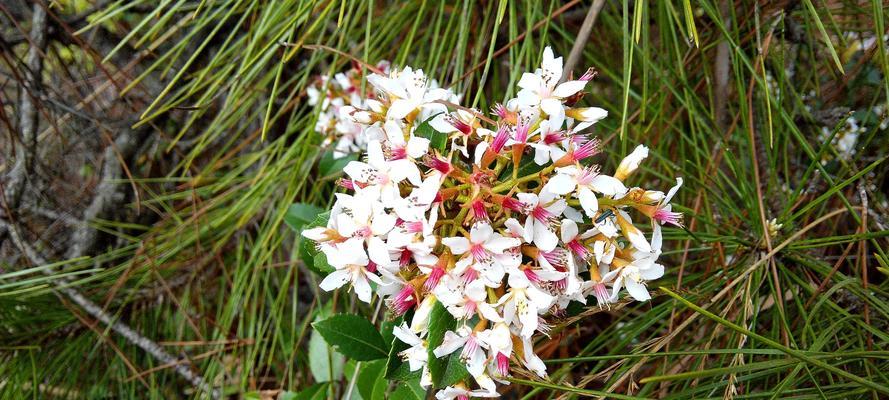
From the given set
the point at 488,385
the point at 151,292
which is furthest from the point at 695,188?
the point at 151,292

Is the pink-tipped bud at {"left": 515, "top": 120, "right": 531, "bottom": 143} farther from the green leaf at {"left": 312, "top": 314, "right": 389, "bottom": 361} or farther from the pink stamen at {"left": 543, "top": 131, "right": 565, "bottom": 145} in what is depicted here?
the green leaf at {"left": 312, "top": 314, "right": 389, "bottom": 361}

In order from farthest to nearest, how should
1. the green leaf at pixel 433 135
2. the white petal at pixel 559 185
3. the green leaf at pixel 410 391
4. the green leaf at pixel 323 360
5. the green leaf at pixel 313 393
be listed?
the green leaf at pixel 323 360
the green leaf at pixel 313 393
the green leaf at pixel 410 391
the green leaf at pixel 433 135
the white petal at pixel 559 185

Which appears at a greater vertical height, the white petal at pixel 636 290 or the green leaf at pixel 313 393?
the white petal at pixel 636 290

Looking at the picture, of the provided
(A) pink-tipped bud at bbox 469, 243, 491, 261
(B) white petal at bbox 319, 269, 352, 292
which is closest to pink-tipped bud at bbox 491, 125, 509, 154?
(A) pink-tipped bud at bbox 469, 243, 491, 261

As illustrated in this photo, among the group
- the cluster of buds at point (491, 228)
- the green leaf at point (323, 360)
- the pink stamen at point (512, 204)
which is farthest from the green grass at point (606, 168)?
the pink stamen at point (512, 204)

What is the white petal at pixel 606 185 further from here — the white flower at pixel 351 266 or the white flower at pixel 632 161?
the white flower at pixel 351 266

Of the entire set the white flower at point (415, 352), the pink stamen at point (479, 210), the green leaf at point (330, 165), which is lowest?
the white flower at point (415, 352)

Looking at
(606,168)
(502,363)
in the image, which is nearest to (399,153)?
(502,363)
